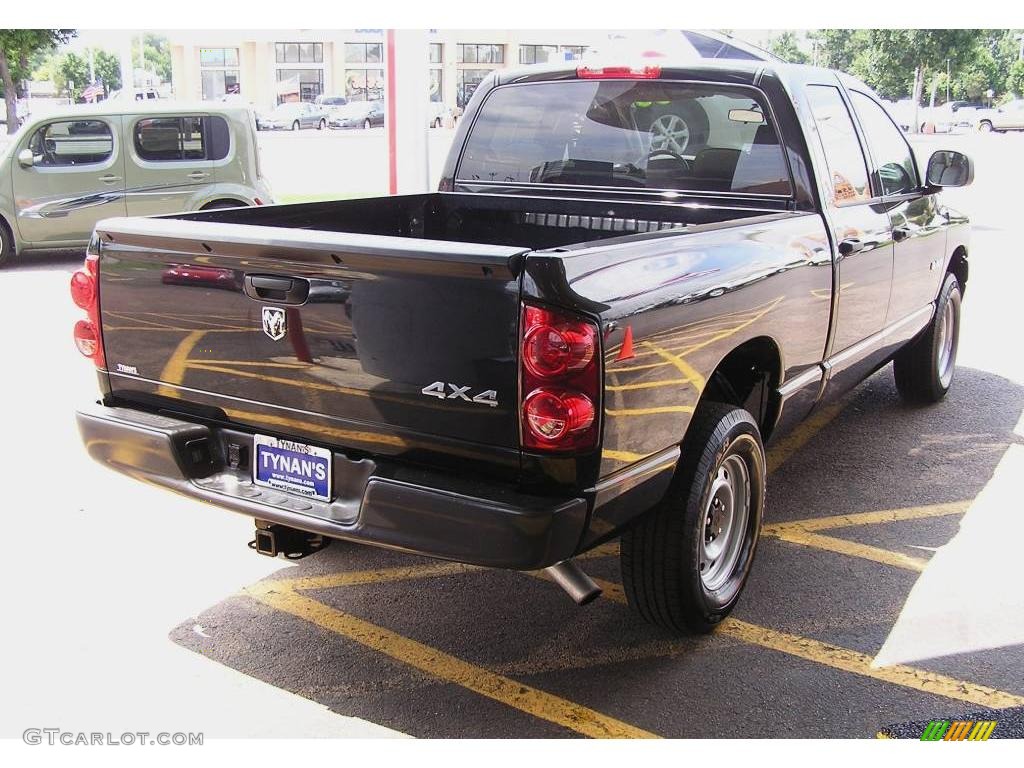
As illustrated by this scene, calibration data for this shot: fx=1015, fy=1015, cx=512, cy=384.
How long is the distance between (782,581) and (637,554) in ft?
3.19

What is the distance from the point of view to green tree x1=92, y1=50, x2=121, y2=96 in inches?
2867

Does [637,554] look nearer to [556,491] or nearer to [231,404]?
[556,491]

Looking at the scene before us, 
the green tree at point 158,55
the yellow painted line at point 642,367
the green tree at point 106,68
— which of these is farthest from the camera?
the green tree at point 158,55

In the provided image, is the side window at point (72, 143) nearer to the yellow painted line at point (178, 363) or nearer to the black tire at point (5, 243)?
the black tire at point (5, 243)

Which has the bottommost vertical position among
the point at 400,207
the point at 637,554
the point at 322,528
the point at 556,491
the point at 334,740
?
the point at 334,740

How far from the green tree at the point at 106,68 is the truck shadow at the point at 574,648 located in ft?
247

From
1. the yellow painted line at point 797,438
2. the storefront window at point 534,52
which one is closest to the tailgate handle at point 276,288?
the yellow painted line at point 797,438

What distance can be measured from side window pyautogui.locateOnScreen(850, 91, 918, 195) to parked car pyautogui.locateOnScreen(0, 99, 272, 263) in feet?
26.1

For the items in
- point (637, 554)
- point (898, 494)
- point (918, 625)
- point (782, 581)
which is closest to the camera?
point (637, 554)

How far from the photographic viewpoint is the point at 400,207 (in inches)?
200

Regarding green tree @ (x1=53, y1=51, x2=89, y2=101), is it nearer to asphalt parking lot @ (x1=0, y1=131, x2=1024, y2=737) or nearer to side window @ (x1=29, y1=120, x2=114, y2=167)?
side window @ (x1=29, y1=120, x2=114, y2=167)

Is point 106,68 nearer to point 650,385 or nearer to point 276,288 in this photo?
point 276,288

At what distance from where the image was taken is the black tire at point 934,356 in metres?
6.16

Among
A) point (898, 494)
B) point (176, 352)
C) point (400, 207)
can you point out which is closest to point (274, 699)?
point (176, 352)
